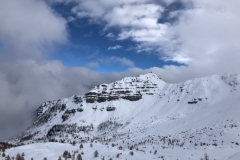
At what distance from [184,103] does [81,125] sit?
73377 millimetres

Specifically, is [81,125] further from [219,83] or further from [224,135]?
[224,135]

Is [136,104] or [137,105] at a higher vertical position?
[136,104]

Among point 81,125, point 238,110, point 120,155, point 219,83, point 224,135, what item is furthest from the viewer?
point 81,125

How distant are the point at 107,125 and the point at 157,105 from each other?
40.2 m

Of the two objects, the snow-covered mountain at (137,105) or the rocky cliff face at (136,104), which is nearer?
the snow-covered mountain at (137,105)

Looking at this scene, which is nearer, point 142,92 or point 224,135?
point 224,135

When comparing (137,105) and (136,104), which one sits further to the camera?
(136,104)

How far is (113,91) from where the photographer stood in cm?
A: 19300

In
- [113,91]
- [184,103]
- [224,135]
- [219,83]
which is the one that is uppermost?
[113,91]

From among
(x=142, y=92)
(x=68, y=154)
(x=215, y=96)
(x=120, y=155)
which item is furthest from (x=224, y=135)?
(x=142, y=92)

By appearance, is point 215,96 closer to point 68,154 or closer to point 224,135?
point 224,135

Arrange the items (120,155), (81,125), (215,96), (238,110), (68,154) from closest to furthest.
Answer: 1. (68,154)
2. (120,155)
3. (238,110)
4. (215,96)
5. (81,125)

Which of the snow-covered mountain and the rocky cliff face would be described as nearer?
the snow-covered mountain

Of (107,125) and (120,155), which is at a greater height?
(107,125)
